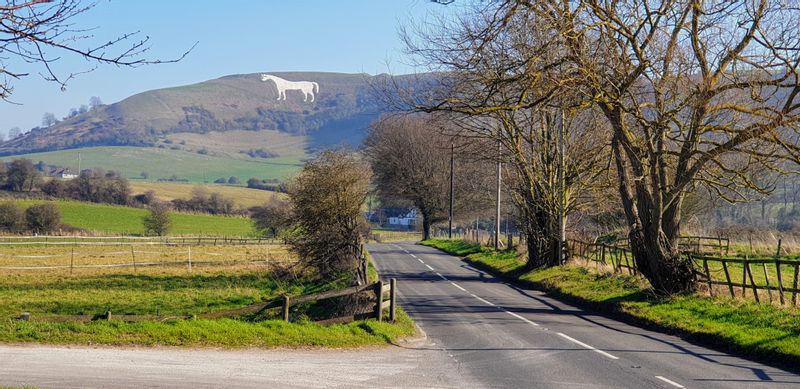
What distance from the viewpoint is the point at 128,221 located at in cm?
8619

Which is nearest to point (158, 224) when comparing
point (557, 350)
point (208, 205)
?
point (208, 205)

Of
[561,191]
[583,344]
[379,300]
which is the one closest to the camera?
[583,344]

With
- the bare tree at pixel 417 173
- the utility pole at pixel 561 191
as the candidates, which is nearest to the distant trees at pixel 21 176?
the bare tree at pixel 417 173

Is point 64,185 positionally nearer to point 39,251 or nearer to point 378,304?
point 39,251

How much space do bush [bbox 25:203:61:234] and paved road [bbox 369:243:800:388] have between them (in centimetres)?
5340

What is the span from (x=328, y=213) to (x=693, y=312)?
626 inches

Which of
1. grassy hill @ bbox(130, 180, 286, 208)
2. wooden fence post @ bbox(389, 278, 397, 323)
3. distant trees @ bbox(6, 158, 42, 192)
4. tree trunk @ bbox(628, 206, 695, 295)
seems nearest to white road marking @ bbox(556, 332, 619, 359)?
wooden fence post @ bbox(389, 278, 397, 323)

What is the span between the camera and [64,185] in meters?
97.9

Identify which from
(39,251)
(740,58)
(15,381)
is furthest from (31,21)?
(39,251)

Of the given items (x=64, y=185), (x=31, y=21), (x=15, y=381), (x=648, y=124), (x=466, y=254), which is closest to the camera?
(x=31, y=21)

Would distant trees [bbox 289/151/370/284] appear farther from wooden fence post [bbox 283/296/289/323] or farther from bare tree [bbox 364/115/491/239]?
bare tree [bbox 364/115/491/239]

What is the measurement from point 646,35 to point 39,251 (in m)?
41.8

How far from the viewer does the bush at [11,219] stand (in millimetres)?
69438

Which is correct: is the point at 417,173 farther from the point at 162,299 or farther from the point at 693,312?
the point at 693,312
